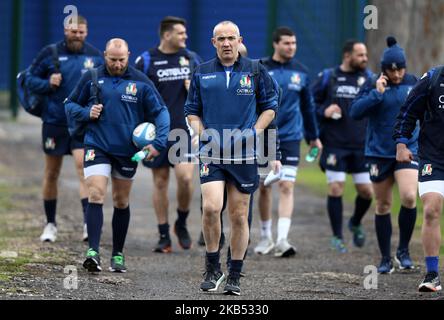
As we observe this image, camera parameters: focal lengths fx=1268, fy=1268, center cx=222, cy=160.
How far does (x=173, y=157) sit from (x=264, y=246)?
139cm

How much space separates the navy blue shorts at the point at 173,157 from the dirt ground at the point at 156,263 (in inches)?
36.7

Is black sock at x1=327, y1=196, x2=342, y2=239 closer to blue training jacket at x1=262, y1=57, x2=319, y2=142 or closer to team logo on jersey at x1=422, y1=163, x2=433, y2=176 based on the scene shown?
blue training jacket at x1=262, y1=57, x2=319, y2=142

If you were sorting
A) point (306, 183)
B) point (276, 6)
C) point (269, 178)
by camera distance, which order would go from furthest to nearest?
point (276, 6), point (306, 183), point (269, 178)

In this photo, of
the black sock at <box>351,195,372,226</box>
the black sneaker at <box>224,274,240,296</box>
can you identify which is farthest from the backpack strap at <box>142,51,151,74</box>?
the black sneaker at <box>224,274,240,296</box>

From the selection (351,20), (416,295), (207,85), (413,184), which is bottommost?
(416,295)

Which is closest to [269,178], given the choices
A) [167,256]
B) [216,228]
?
[216,228]

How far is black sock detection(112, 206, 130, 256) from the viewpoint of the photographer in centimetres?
1162

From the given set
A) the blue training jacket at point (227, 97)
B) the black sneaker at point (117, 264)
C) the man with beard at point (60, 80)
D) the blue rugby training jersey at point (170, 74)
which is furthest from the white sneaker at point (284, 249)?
the blue training jacket at point (227, 97)

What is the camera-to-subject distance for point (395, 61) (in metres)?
11.9

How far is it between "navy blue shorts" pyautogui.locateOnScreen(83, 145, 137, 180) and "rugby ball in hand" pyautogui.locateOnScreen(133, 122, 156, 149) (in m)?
0.21

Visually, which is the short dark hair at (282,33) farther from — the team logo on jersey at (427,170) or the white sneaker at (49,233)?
the team logo on jersey at (427,170)

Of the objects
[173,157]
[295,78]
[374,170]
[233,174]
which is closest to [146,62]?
[173,157]

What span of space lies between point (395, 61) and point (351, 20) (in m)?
16.8
